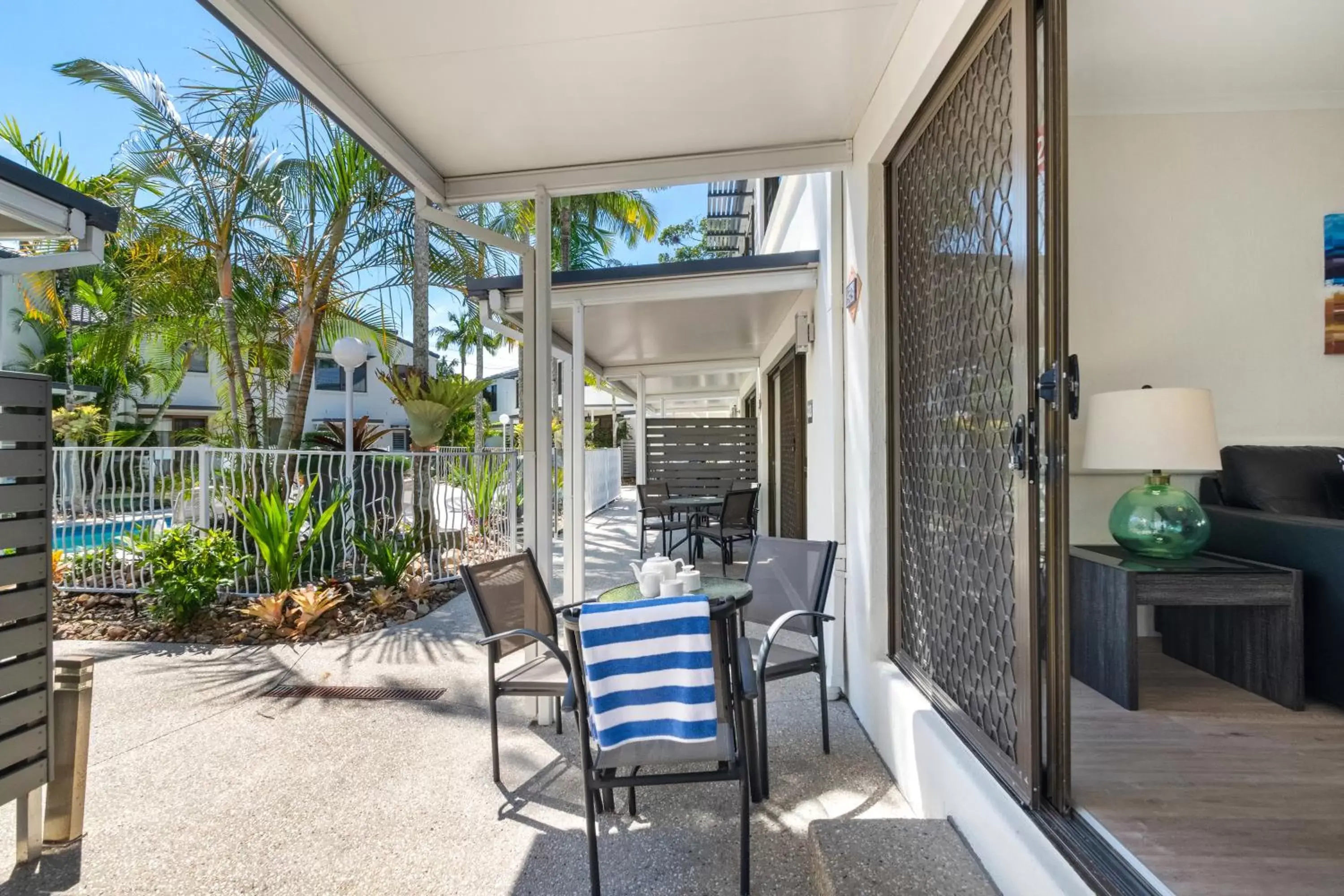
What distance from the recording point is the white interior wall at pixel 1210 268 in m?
3.29

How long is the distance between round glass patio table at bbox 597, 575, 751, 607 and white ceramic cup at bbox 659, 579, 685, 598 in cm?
7

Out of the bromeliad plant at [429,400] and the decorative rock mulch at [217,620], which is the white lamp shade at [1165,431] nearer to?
the bromeliad plant at [429,400]

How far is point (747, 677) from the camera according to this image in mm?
2154

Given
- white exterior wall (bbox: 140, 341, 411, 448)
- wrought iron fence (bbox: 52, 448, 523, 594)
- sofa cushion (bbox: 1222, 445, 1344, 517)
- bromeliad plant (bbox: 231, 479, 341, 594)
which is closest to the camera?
sofa cushion (bbox: 1222, 445, 1344, 517)

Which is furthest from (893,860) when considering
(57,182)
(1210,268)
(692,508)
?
(692,508)

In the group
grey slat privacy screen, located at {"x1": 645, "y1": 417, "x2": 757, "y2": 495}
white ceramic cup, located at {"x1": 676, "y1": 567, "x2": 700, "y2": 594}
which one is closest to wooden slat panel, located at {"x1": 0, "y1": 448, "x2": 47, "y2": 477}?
white ceramic cup, located at {"x1": 676, "y1": 567, "x2": 700, "y2": 594}

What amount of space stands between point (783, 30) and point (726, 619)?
7.17 ft

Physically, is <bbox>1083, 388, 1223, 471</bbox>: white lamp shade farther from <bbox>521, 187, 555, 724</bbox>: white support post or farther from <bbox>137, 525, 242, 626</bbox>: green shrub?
<bbox>137, 525, 242, 626</bbox>: green shrub

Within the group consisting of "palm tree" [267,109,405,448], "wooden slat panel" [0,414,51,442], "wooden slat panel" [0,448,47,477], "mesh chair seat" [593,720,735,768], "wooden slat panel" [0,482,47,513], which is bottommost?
"mesh chair seat" [593,720,735,768]

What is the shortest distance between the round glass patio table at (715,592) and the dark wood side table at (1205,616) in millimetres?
1206

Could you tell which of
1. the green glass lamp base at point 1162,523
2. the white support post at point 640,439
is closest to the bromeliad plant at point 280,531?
the white support post at point 640,439

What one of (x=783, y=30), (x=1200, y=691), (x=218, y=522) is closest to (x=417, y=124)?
(x=783, y=30)

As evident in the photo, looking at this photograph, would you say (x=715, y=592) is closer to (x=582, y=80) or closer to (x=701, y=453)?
(x=582, y=80)

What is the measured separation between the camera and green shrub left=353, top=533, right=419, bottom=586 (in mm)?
5598
